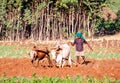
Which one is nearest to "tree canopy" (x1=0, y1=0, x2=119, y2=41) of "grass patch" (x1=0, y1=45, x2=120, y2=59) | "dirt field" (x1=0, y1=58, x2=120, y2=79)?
"grass patch" (x1=0, y1=45, x2=120, y2=59)

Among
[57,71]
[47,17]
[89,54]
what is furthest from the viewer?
[47,17]

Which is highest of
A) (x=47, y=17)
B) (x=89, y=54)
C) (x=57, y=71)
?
(x=57, y=71)

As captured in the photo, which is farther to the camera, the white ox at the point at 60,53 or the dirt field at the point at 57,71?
the white ox at the point at 60,53

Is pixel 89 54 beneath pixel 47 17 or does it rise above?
beneath

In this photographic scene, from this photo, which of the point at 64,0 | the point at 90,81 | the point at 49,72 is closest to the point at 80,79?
the point at 90,81

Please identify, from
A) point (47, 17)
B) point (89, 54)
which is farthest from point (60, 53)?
point (47, 17)

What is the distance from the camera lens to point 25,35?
5184 centimetres

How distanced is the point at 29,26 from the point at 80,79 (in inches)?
1621

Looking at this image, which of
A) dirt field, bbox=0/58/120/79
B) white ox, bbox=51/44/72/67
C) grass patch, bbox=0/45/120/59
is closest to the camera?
dirt field, bbox=0/58/120/79

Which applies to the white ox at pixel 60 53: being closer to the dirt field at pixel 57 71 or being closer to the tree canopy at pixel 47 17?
the dirt field at pixel 57 71

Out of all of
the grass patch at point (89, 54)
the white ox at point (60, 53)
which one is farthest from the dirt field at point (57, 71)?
the grass patch at point (89, 54)

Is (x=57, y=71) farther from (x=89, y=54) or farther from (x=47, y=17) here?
(x=47, y=17)

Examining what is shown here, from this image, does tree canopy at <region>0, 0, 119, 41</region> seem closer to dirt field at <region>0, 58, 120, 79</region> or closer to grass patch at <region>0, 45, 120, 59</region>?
grass patch at <region>0, 45, 120, 59</region>

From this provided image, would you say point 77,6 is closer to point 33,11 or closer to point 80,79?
point 33,11
